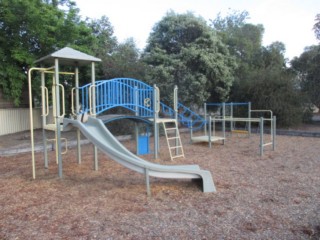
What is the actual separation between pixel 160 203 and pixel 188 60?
954cm

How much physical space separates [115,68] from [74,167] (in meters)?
6.31

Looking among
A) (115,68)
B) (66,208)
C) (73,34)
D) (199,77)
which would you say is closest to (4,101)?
(73,34)

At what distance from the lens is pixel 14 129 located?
12383mm

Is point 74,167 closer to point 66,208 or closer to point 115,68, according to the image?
point 66,208

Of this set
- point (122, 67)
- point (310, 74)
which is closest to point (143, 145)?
point (122, 67)

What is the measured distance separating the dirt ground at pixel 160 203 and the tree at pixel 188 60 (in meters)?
6.28

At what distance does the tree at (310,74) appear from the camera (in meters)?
13.1

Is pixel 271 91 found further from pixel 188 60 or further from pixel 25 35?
pixel 25 35

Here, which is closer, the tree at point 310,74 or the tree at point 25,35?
the tree at point 25,35

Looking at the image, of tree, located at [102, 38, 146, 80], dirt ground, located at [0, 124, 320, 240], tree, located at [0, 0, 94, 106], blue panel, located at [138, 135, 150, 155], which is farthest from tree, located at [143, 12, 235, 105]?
dirt ground, located at [0, 124, 320, 240]

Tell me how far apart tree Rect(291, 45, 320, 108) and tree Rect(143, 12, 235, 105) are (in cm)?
370

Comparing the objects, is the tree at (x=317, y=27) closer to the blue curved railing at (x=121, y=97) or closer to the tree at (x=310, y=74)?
the tree at (x=310, y=74)

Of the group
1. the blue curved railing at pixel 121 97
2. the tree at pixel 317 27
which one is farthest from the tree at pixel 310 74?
the blue curved railing at pixel 121 97

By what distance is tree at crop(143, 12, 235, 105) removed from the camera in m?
12.2
